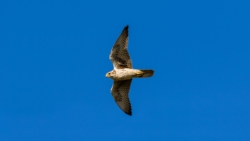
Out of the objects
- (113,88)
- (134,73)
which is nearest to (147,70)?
(134,73)

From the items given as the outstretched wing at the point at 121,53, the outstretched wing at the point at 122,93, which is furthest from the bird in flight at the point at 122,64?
the outstretched wing at the point at 122,93

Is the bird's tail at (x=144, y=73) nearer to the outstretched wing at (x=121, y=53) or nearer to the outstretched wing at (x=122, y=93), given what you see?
the outstretched wing at (x=121, y=53)

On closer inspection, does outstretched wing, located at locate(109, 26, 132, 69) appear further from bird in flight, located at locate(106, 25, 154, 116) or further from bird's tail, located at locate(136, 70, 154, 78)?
bird's tail, located at locate(136, 70, 154, 78)

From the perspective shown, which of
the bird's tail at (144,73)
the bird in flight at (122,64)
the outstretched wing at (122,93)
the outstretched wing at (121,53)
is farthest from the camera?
the outstretched wing at (122,93)

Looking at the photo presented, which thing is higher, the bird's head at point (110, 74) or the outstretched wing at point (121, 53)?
the outstretched wing at point (121, 53)

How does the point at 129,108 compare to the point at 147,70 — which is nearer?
the point at 147,70

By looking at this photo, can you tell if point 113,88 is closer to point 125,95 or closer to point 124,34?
point 125,95

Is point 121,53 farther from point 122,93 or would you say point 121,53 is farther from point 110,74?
point 122,93
